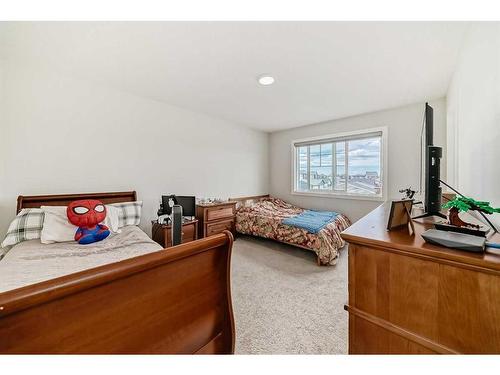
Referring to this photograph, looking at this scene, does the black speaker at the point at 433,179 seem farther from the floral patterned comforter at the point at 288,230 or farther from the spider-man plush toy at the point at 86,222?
the spider-man plush toy at the point at 86,222

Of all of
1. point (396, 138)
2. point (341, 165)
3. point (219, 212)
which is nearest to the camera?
point (396, 138)

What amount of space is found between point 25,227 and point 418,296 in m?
2.80

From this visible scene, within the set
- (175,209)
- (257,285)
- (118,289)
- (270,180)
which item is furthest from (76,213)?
(270,180)

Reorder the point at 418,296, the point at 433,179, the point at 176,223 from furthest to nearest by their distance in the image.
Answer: the point at 176,223, the point at 433,179, the point at 418,296

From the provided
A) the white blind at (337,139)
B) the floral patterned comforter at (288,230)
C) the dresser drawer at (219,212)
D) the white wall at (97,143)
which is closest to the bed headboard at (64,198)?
the white wall at (97,143)

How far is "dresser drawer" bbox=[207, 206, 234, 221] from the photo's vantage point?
129 inches

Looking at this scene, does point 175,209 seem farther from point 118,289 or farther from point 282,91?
point 282,91

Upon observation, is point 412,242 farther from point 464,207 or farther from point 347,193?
point 347,193

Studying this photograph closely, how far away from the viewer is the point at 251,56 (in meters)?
1.92

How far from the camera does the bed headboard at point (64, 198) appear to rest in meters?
2.05

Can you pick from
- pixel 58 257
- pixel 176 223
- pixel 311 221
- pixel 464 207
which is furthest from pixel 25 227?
pixel 311 221

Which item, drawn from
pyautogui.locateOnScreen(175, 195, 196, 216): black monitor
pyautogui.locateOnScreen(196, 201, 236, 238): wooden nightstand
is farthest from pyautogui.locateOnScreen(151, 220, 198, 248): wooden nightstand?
pyautogui.locateOnScreen(196, 201, 236, 238): wooden nightstand

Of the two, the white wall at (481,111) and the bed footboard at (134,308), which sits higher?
the white wall at (481,111)

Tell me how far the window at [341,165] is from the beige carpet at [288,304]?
1500 mm
